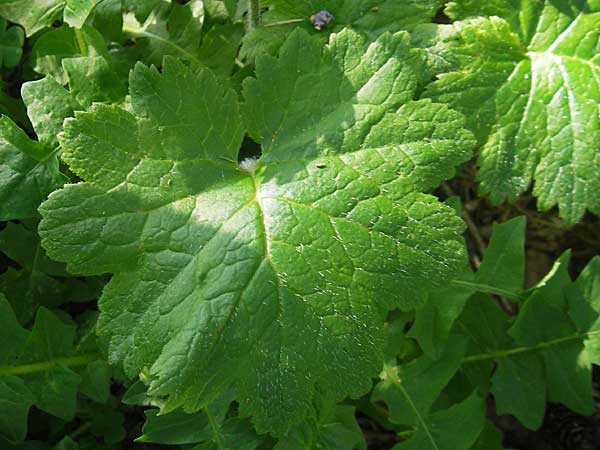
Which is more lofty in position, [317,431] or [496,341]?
[317,431]

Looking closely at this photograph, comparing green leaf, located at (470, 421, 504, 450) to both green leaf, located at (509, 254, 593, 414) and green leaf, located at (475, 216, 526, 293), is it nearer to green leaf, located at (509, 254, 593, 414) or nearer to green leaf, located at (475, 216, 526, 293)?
green leaf, located at (509, 254, 593, 414)

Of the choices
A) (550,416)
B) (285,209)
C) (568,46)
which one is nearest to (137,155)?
(285,209)

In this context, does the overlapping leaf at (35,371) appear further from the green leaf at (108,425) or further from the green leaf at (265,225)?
the green leaf at (265,225)

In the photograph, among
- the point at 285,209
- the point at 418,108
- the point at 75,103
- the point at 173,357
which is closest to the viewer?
the point at 173,357

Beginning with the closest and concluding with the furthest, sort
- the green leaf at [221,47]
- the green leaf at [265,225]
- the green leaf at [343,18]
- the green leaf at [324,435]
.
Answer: the green leaf at [265,225] → the green leaf at [324,435] → the green leaf at [343,18] → the green leaf at [221,47]

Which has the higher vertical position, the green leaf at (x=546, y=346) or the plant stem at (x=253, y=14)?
the plant stem at (x=253, y=14)

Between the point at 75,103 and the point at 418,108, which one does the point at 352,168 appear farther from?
the point at 75,103

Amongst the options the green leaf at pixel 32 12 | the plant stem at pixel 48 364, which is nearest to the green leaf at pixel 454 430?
the plant stem at pixel 48 364

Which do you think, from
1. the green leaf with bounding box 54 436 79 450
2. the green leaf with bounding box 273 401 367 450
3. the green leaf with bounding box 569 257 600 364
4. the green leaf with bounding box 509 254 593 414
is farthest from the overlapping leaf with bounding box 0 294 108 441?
the green leaf with bounding box 569 257 600 364
